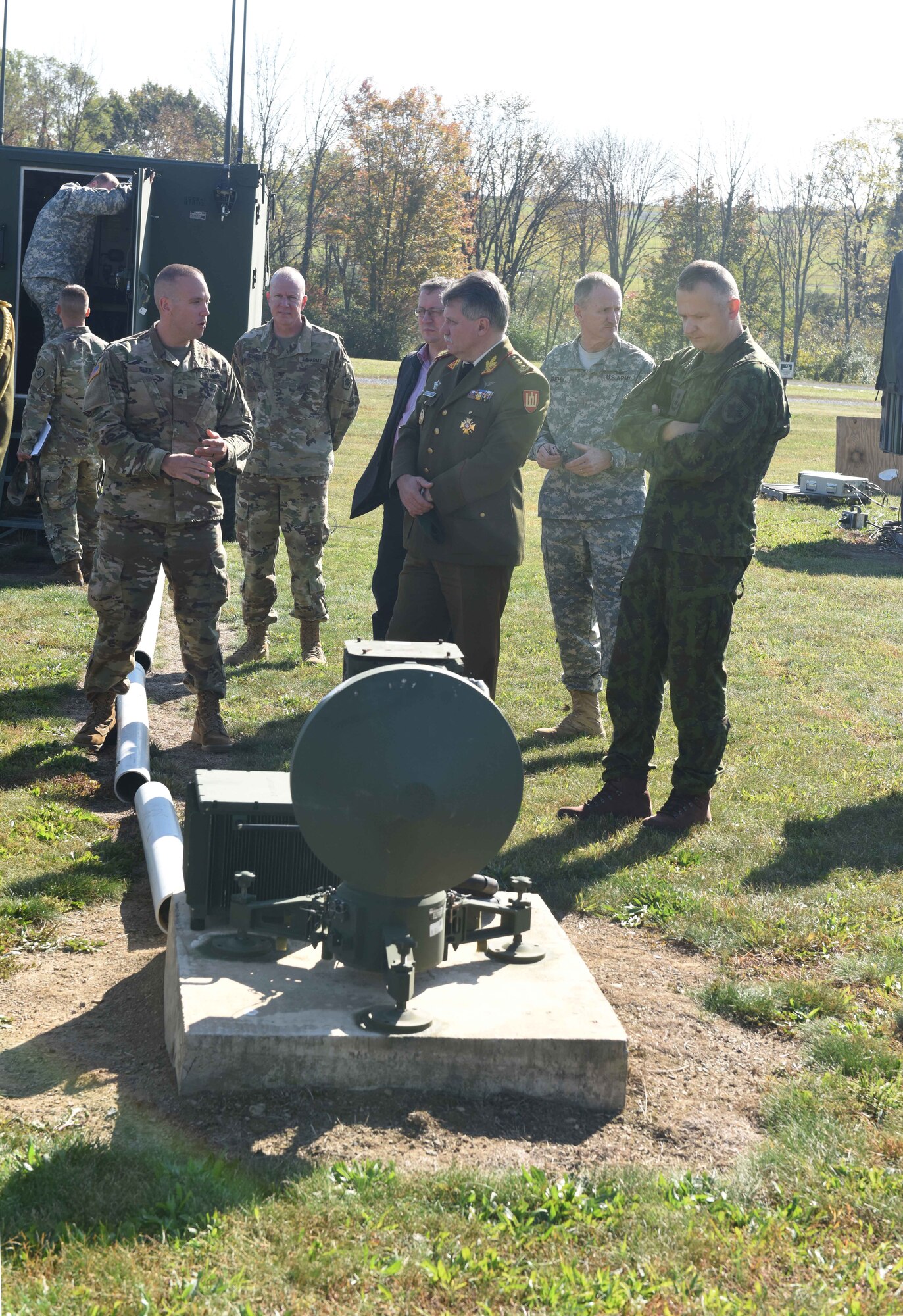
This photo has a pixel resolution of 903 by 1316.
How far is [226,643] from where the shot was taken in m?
8.62

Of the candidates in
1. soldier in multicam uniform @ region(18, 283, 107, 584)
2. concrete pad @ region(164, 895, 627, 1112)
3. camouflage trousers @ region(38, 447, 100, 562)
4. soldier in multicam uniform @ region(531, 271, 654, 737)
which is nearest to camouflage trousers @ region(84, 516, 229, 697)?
soldier in multicam uniform @ region(531, 271, 654, 737)

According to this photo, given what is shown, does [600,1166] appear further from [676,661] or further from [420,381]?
[420,381]

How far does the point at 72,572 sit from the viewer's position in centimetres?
1005

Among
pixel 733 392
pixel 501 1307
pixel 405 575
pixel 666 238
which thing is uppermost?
pixel 666 238

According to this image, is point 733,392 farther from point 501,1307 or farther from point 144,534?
point 501,1307

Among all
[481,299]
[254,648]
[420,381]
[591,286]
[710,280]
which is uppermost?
[591,286]

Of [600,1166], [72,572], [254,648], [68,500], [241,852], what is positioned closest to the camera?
[600,1166]

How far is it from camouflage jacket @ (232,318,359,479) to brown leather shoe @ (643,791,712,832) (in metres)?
3.26

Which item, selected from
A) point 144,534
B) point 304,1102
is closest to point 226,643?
point 144,534

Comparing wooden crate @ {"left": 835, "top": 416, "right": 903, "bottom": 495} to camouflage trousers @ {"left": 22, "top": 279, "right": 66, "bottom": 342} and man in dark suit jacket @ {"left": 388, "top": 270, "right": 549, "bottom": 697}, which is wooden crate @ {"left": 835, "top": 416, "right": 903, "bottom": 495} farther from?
man in dark suit jacket @ {"left": 388, "top": 270, "right": 549, "bottom": 697}

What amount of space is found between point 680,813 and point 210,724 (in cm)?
227

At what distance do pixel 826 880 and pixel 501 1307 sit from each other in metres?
2.90

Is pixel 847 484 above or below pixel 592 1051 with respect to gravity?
above

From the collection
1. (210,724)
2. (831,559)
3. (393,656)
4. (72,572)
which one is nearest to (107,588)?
(210,724)
